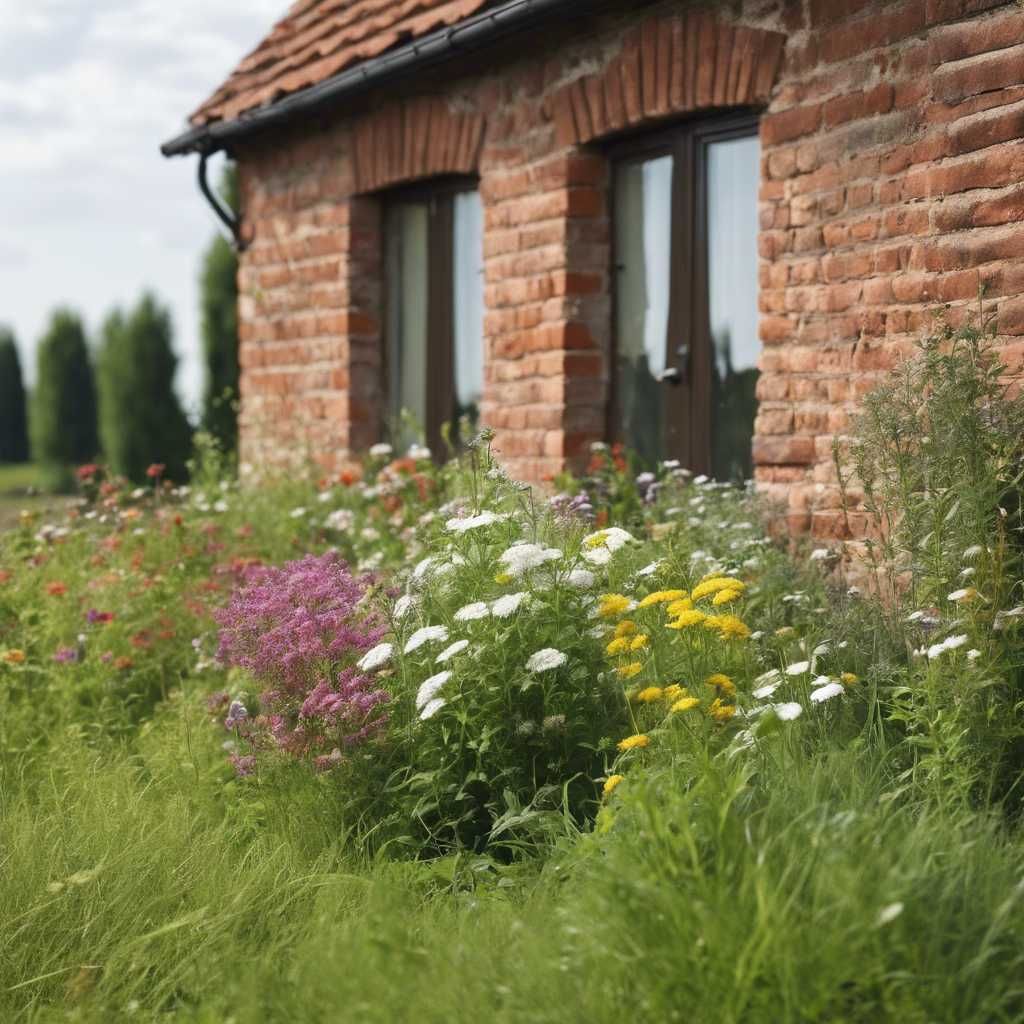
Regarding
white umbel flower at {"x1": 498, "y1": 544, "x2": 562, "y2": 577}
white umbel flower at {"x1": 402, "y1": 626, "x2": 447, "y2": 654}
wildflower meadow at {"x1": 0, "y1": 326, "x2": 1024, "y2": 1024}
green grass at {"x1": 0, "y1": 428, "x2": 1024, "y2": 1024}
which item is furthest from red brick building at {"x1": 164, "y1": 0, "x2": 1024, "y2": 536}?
white umbel flower at {"x1": 402, "y1": 626, "x2": 447, "y2": 654}

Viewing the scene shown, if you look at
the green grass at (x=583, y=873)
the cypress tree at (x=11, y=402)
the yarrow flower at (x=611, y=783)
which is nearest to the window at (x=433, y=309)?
the green grass at (x=583, y=873)

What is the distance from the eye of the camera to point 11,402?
91.9 ft

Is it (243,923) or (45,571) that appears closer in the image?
(243,923)

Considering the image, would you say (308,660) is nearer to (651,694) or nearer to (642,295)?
(651,694)

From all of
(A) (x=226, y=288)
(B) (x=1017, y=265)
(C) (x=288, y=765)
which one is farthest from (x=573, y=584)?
(A) (x=226, y=288)

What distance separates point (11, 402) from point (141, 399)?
12.0 metres

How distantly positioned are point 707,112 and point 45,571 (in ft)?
12.9

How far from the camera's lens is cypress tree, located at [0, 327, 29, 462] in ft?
90.5

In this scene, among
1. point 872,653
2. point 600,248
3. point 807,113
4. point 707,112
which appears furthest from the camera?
point 600,248

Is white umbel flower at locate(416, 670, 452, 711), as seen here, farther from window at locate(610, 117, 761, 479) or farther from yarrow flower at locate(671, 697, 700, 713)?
window at locate(610, 117, 761, 479)

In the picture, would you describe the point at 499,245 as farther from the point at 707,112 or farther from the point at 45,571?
the point at 45,571

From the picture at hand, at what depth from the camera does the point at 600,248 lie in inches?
268

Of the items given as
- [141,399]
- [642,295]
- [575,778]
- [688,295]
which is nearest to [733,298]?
[688,295]

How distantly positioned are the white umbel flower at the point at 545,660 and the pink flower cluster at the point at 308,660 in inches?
19.1
